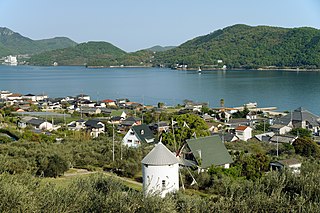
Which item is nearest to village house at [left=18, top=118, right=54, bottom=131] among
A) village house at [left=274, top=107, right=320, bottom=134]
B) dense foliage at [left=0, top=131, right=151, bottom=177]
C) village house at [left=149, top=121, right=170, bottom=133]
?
village house at [left=149, top=121, right=170, bottom=133]

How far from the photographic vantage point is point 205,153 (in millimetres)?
13000

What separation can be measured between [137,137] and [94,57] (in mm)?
145732

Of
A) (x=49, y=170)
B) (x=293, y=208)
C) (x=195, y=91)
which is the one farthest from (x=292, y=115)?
(x=195, y=91)

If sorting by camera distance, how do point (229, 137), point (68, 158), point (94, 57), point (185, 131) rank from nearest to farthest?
point (68, 158)
point (185, 131)
point (229, 137)
point (94, 57)

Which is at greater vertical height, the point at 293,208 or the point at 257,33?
the point at 257,33

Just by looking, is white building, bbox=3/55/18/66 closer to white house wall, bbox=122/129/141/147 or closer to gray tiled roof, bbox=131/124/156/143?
gray tiled roof, bbox=131/124/156/143

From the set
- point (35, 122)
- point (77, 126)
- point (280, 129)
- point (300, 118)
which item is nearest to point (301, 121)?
point (300, 118)

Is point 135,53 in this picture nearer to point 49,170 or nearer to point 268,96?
point 268,96

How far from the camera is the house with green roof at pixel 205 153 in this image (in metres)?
12.7

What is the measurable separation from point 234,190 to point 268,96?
1750 inches

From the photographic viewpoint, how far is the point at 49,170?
1222 centimetres

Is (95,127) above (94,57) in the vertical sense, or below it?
below

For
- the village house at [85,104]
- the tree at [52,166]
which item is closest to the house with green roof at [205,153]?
the tree at [52,166]

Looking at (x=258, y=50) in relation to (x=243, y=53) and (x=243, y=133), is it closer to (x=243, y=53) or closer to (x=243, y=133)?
(x=243, y=53)
